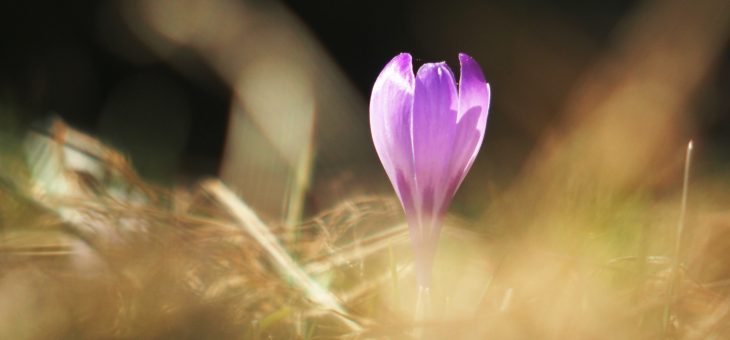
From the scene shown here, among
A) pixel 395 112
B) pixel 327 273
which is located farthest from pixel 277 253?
pixel 395 112

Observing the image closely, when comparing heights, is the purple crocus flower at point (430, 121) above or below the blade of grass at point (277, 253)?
above

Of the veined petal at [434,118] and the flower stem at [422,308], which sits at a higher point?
the veined petal at [434,118]

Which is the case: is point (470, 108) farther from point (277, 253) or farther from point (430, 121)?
point (277, 253)

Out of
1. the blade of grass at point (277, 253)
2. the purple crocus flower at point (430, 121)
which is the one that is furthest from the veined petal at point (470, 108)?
the blade of grass at point (277, 253)

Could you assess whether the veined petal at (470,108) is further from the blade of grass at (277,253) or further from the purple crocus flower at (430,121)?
the blade of grass at (277,253)

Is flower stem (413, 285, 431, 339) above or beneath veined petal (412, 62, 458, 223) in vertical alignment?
beneath

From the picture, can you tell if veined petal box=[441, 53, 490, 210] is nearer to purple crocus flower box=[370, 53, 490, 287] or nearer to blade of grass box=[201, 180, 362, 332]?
purple crocus flower box=[370, 53, 490, 287]

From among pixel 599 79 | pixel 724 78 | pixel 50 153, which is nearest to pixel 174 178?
pixel 50 153

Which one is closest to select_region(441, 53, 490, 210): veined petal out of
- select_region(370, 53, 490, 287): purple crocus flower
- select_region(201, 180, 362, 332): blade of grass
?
select_region(370, 53, 490, 287): purple crocus flower
